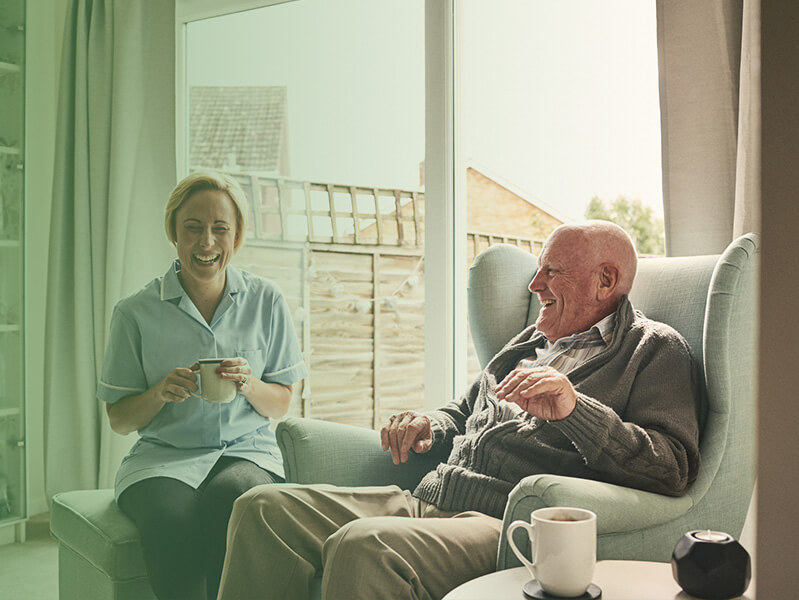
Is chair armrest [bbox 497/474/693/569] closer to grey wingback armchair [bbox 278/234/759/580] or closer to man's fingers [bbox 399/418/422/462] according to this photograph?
grey wingback armchair [bbox 278/234/759/580]

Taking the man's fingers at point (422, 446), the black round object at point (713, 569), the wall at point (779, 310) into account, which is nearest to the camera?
the wall at point (779, 310)

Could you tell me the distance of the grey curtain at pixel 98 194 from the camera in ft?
9.51

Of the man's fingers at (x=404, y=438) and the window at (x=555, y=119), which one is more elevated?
the window at (x=555, y=119)

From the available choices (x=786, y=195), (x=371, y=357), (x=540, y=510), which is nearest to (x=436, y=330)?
(x=371, y=357)

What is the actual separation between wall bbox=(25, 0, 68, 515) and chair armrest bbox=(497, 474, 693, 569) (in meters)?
2.23

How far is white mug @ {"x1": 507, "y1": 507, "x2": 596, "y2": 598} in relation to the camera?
1.01m

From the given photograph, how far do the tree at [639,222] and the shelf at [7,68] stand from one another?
2037 mm

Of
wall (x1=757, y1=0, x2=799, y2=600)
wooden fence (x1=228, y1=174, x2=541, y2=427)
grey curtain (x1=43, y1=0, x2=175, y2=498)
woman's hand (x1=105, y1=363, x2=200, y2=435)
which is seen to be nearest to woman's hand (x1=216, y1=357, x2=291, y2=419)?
woman's hand (x1=105, y1=363, x2=200, y2=435)

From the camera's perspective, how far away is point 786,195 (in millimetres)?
223

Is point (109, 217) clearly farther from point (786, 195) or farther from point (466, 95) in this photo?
point (786, 195)

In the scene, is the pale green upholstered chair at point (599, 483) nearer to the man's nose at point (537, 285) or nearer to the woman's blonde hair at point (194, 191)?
the man's nose at point (537, 285)

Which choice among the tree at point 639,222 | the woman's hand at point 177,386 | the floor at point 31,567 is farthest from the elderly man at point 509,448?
the floor at point 31,567

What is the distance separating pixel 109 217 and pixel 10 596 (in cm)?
147

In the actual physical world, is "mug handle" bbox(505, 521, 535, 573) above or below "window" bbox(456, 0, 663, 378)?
below
